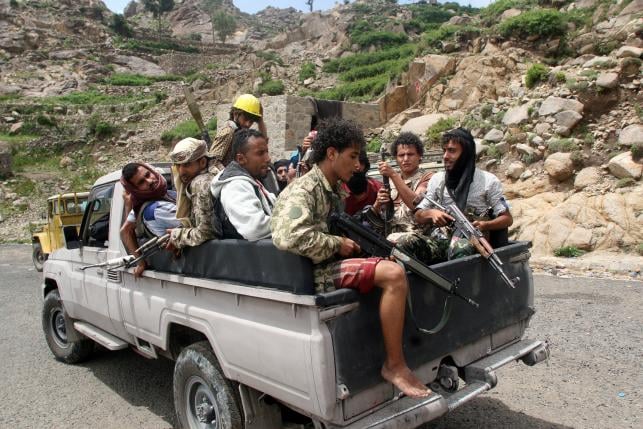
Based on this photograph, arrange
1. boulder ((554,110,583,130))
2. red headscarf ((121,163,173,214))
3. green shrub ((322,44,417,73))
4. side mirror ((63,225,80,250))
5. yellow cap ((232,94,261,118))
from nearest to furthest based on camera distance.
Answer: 1. red headscarf ((121,163,173,214))
2. side mirror ((63,225,80,250))
3. yellow cap ((232,94,261,118))
4. boulder ((554,110,583,130))
5. green shrub ((322,44,417,73))

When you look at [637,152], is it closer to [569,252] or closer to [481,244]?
[569,252]

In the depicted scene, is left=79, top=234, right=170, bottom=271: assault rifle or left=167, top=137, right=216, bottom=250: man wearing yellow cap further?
left=79, top=234, right=170, bottom=271: assault rifle

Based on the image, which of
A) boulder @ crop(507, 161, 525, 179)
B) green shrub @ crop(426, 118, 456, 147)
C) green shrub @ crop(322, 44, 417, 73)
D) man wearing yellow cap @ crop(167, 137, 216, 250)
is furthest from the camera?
green shrub @ crop(322, 44, 417, 73)

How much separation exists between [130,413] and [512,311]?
3.01 m

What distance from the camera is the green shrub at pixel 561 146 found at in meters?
11.0

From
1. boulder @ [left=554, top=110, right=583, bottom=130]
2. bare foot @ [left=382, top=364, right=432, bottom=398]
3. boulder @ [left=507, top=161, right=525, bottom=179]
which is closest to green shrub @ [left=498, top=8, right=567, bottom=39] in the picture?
boulder @ [left=554, top=110, right=583, bottom=130]

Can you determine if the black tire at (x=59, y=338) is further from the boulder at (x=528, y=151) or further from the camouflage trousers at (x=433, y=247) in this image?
Result: the boulder at (x=528, y=151)

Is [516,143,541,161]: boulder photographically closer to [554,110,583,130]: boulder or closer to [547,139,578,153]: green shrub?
[547,139,578,153]: green shrub

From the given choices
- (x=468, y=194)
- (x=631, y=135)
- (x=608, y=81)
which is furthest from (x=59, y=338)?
(x=608, y=81)

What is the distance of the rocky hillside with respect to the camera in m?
10.1

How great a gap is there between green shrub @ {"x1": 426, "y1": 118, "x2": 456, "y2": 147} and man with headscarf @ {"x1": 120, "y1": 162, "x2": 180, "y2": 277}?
495 inches

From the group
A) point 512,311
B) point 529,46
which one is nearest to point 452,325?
point 512,311

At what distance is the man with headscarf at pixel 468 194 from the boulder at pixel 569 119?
9315 mm

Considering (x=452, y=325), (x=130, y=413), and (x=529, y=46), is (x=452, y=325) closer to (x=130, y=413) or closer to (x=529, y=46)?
(x=130, y=413)
